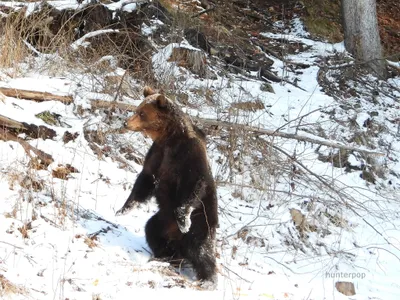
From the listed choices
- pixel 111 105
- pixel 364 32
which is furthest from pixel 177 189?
pixel 364 32

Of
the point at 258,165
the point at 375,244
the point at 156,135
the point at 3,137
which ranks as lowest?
the point at 375,244

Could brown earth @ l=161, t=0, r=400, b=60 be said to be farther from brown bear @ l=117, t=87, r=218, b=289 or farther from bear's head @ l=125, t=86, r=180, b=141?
brown bear @ l=117, t=87, r=218, b=289

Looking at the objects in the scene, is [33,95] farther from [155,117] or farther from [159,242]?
[159,242]

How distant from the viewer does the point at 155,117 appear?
5801 millimetres

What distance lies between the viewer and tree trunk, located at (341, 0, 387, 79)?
13375 mm

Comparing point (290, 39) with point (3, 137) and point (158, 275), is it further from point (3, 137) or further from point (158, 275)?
point (158, 275)

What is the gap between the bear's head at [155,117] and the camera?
578 centimetres

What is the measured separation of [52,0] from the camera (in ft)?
33.5

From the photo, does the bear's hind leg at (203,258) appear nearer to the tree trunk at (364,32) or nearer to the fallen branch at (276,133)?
the fallen branch at (276,133)

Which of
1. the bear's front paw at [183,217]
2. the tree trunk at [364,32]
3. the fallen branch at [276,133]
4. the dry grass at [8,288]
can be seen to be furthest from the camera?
the tree trunk at [364,32]

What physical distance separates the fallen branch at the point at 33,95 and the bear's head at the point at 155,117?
2.47 m

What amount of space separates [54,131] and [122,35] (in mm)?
3147

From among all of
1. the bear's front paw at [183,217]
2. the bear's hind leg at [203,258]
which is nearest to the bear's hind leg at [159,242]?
the bear's hind leg at [203,258]

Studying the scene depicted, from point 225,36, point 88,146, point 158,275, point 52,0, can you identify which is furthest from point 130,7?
point 158,275
